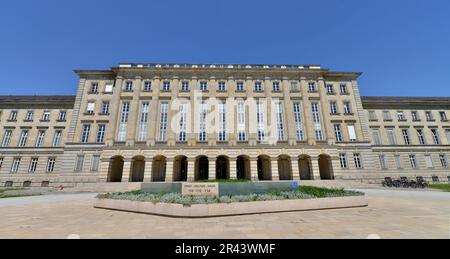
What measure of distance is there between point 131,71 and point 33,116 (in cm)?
1792

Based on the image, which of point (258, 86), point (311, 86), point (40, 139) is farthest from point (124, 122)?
point (311, 86)

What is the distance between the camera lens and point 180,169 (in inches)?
1087

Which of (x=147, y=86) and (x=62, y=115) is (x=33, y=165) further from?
(x=147, y=86)

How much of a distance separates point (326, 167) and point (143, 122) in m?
27.8

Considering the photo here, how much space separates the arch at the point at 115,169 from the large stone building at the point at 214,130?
165 mm

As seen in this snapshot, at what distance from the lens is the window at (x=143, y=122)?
26.1 metres

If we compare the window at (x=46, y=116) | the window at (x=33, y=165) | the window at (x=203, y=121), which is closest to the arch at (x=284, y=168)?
the window at (x=203, y=121)

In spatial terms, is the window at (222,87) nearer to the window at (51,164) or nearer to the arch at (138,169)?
the arch at (138,169)

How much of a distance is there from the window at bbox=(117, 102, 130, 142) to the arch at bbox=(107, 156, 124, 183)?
2.80 meters
